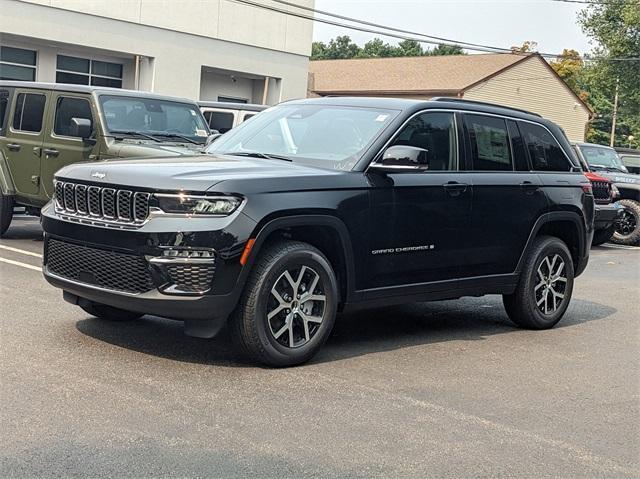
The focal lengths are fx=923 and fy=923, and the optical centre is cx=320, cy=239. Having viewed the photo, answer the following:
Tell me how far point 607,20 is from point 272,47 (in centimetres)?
2444

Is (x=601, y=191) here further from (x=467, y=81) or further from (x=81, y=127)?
(x=467, y=81)

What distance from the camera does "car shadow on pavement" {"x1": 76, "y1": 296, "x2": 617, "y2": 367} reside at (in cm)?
641

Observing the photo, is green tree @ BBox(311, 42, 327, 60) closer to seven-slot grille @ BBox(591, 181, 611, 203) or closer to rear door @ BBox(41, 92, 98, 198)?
seven-slot grille @ BBox(591, 181, 611, 203)

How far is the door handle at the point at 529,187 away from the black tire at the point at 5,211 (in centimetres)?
690

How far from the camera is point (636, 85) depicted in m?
49.4

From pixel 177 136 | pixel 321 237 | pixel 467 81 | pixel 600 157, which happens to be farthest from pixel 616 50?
pixel 321 237

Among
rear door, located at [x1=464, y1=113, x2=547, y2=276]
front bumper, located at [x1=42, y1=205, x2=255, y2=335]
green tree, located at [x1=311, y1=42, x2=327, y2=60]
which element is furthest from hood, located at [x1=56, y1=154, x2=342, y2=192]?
green tree, located at [x1=311, y1=42, x2=327, y2=60]

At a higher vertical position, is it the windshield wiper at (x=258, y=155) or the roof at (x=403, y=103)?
the roof at (x=403, y=103)

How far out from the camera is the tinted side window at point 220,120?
16062 mm

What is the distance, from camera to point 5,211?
1188cm

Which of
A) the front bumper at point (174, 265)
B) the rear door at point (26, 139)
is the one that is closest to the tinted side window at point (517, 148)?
the front bumper at point (174, 265)

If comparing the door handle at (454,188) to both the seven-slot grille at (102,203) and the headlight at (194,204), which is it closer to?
the headlight at (194,204)

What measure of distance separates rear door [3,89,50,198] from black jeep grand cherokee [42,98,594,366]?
499cm

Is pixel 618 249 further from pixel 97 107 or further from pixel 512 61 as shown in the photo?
pixel 512 61
